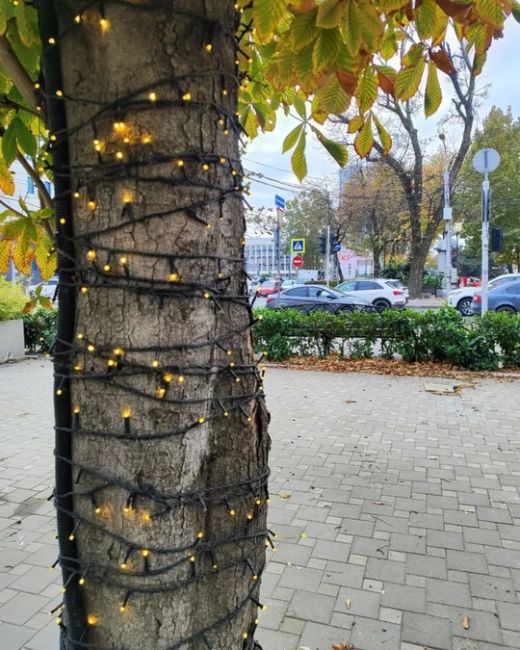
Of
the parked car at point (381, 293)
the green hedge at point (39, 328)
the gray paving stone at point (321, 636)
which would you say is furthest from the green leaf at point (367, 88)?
the parked car at point (381, 293)

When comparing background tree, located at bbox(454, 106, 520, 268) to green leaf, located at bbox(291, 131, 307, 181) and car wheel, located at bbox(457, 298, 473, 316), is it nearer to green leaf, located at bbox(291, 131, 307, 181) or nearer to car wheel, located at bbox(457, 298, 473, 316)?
car wheel, located at bbox(457, 298, 473, 316)

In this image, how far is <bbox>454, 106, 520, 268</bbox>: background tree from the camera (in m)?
34.8

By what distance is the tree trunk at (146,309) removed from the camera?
4.22 ft

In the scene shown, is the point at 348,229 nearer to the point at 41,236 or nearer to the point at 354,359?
the point at 354,359

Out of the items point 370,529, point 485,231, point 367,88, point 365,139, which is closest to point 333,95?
point 367,88

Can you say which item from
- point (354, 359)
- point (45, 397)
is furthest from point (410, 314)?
point (45, 397)

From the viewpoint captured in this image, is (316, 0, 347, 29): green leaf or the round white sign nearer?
(316, 0, 347, 29): green leaf

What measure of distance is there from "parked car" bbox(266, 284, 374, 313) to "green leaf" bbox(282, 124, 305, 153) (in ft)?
50.0

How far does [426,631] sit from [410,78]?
8.53ft

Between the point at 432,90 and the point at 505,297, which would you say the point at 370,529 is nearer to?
the point at 432,90

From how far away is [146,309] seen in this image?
1323mm

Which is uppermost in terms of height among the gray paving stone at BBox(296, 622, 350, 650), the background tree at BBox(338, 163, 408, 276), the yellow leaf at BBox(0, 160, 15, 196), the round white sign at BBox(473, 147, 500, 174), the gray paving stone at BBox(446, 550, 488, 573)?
the background tree at BBox(338, 163, 408, 276)

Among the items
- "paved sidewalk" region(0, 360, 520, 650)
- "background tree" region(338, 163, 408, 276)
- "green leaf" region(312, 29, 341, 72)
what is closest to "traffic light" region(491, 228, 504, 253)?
"paved sidewalk" region(0, 360, 520, 650)

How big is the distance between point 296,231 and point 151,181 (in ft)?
167
